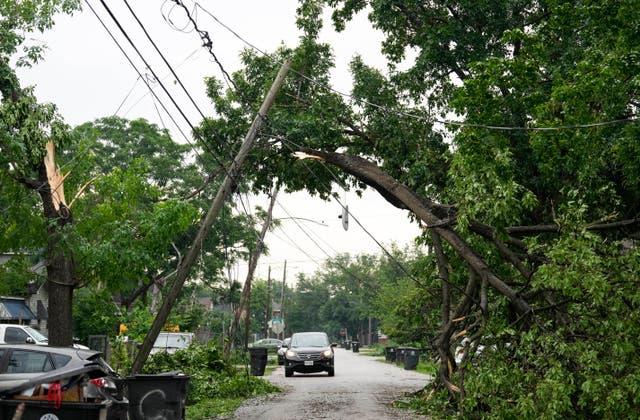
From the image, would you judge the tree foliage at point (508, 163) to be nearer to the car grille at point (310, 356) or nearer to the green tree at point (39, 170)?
the green tree at point (39, 170)

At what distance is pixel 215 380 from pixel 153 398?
10.1 meters

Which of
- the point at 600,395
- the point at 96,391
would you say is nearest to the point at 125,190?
the point at 96,391

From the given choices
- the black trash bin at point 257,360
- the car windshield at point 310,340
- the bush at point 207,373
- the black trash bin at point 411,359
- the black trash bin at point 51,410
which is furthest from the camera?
the black trash bin at point 411,359

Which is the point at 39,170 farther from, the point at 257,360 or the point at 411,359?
the point at 411,359

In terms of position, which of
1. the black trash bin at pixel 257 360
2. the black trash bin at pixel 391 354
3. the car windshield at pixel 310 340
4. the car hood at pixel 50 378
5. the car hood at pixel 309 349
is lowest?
the car hood at pixel 50 378

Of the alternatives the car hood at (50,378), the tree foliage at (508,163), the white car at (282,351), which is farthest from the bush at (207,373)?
the white car at (282,351)

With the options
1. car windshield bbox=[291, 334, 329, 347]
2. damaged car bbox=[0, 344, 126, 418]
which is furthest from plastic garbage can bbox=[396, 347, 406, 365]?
damaged car bbox=[0, 344, 126, 418]

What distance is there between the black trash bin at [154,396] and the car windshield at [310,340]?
1933 cm

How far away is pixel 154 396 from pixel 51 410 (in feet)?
11.7

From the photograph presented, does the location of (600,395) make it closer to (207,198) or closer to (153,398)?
(153,398)

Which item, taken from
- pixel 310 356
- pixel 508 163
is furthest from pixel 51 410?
pixel 310 356

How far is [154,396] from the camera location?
40.5 ft

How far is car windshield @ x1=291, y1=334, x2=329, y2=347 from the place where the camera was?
3158cm

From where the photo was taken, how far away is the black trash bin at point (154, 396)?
12.3 metres
